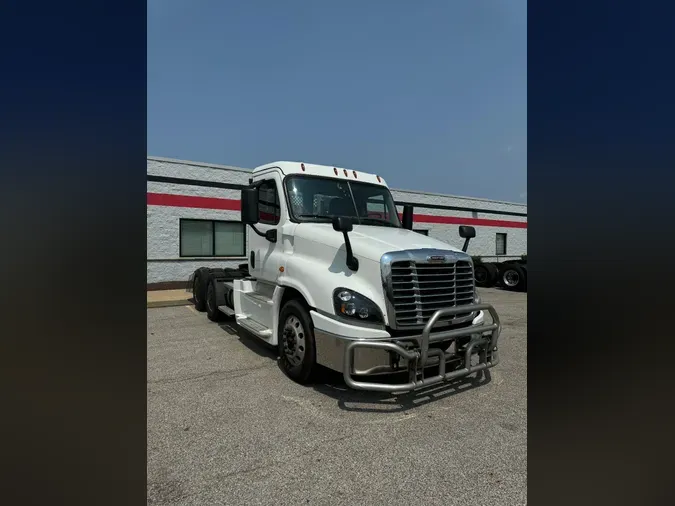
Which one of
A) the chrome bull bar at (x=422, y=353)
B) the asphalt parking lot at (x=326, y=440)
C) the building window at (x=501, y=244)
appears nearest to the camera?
the asphalt parking lot at (x=326, y=440)

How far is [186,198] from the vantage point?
1345cm

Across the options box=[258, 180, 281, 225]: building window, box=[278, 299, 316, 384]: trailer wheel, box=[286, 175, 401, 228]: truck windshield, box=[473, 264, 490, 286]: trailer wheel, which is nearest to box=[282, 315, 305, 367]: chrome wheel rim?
box=[278, 299, 316, 384]: trailer wheel

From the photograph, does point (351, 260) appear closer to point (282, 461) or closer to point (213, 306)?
point (282, 461)

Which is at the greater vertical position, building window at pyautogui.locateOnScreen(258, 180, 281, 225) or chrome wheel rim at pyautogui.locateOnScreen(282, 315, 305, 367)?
building window at pyautogui.locateOnScreen(258, 180, 281, 225)

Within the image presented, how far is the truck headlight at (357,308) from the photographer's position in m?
3.72

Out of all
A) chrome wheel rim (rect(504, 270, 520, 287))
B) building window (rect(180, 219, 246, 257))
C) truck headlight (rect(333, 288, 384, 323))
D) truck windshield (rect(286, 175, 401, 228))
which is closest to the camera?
truck headlight (rect(333, 288, 384, 323))

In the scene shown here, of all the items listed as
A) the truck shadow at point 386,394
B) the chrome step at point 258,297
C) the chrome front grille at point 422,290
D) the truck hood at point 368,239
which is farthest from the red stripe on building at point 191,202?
the chrome front grille at point 422,290

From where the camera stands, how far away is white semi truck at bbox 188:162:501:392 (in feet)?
11.9

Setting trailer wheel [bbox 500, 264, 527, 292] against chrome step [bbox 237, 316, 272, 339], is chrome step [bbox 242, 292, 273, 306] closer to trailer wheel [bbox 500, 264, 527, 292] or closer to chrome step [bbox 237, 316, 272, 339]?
chrome step [bbox 237, 316, 272, 339]

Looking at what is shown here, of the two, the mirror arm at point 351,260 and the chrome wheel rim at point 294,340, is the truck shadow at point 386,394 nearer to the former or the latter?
the chrome wheel rim at point 294,340

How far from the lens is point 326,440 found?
9.85ft

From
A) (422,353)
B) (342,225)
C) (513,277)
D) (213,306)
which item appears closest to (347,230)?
(342,225)

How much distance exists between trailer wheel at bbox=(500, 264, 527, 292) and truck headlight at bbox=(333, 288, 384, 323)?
12343mm

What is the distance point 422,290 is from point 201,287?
21.7 ft
